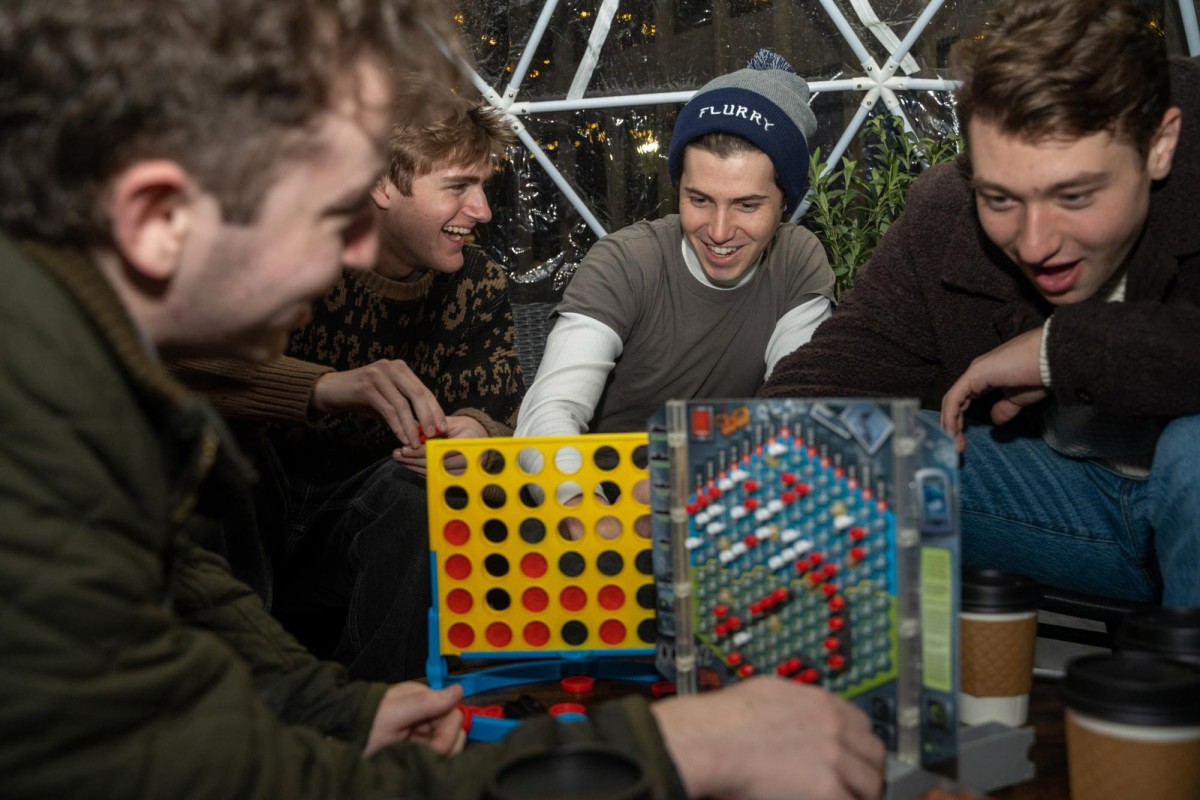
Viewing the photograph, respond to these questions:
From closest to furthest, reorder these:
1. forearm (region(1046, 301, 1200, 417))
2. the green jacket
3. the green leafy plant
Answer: the green jacket, forearm (region(1046, 301, 1200, 417)), the green leafy plant

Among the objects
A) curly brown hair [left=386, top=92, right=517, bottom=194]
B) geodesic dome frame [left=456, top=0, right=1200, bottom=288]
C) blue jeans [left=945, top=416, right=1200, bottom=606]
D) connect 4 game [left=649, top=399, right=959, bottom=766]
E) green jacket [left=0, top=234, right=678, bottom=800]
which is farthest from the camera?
geodesic dome frame [left=456, top=0, right=1200, bottom=288]

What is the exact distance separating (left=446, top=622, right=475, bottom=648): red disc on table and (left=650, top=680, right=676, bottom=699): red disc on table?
202 mm

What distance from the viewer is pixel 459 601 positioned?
1.18 metres

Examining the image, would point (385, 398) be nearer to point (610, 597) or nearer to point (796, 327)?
point (610, 597)

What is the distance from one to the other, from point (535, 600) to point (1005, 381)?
654 mm

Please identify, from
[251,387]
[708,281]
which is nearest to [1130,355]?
[708,281]

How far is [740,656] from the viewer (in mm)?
911

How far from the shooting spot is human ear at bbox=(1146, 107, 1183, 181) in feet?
4.23

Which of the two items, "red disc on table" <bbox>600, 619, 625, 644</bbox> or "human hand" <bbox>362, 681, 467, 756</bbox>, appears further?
"red disc on table" <bbox>600, 619, 625, 644</bbox>

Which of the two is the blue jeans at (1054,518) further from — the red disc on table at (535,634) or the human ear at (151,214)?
the human ear at (151,214)

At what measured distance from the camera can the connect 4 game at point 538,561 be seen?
114 cm

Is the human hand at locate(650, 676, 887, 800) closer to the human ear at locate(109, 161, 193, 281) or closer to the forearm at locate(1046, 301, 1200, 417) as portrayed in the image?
the human ear at locate(109, 161, 193, 281)

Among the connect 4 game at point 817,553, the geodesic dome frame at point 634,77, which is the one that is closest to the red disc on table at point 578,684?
the connect 4 game at point 817,553

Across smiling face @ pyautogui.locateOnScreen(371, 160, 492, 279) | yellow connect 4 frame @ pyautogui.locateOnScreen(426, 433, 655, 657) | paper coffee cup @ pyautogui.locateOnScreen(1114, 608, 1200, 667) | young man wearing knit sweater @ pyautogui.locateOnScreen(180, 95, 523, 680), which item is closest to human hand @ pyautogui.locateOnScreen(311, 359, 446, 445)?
young man wearing knit sweater @ pyautogui.locateOnScreen(180, 95, 523, 680)
